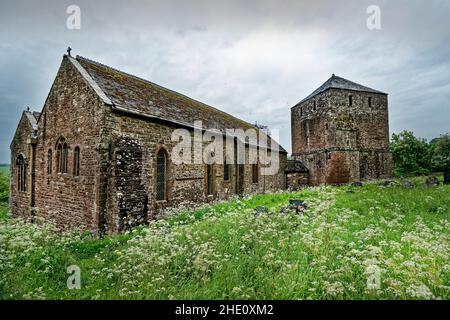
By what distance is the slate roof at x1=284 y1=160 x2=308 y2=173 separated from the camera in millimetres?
26133

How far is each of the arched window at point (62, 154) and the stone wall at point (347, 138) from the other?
22.6 metres

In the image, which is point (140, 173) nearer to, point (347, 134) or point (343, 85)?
point (347, 134)

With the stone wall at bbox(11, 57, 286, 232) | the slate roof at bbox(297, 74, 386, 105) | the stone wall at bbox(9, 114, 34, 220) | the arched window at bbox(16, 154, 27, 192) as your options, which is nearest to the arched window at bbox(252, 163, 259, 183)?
the stone wall at bbox(11, 57, 286, 232)

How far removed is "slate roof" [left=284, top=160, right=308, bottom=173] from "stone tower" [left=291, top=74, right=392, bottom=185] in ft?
2.23

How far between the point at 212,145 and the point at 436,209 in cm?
1119

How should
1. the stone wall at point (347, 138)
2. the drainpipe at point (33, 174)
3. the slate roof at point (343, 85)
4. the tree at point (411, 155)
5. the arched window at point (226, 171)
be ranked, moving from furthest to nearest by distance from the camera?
the tree at point (411, 155)
the slate roof at point (343, 85)
the stone wall at point (347, 138)
the arched window at point (226, 171)
the drainpipe at point (33, 174)

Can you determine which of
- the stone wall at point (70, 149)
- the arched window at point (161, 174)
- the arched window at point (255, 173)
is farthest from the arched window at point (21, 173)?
the arched window at point (255, 173)

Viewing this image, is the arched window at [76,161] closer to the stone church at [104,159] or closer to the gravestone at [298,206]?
the stone church at [104,159]

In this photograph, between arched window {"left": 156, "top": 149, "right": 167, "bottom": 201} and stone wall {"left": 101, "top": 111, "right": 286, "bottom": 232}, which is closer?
stone wall {"left": 101, "top": 111, "right": 286, "bottom": 232}

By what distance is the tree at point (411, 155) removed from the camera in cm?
3266

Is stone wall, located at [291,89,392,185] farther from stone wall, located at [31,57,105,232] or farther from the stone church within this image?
stone wall, located at [31,57,105,232]

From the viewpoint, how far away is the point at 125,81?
13.1 m

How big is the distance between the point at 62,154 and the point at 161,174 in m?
4.97
